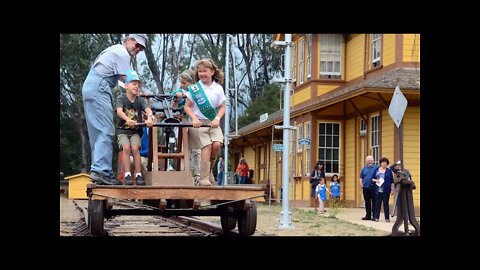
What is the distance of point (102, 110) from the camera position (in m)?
8.02

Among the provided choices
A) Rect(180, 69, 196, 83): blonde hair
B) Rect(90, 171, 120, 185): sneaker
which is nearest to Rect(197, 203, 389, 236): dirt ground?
Rect(180, 69, 196, 83): blonde hair

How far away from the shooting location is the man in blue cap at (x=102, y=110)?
8.00 meters

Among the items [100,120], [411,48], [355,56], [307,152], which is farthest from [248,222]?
[307,152]

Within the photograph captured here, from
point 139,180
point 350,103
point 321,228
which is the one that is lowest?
point 321,228

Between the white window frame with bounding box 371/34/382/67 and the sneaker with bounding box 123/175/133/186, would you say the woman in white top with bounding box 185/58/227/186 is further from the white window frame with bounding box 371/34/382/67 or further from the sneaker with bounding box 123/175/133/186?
the white window frame with bounding box 371/34/382/67

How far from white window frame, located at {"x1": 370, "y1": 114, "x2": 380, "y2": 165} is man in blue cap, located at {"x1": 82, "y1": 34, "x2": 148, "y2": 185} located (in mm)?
12392

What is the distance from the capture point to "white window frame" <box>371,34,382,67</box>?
19.9 m

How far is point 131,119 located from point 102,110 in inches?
14.4

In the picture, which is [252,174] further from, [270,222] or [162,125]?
[162,125]

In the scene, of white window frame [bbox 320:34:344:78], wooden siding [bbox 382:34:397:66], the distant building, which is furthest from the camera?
white window frame [bbox 320:34:344:78]

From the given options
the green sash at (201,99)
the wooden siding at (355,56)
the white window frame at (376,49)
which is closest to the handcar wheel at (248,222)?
the green sash at (201,99)

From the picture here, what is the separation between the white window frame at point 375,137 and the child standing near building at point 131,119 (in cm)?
1213

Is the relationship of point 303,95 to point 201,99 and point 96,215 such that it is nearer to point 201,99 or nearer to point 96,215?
point 201,99
